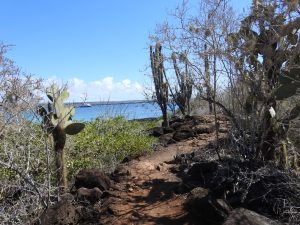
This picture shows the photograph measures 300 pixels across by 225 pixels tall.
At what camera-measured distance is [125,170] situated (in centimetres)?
787

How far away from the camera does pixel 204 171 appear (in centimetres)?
680

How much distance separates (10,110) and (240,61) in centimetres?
324

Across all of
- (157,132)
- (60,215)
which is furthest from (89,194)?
(157,132)

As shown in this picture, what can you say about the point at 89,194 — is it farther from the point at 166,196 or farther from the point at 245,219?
the point at 245,219

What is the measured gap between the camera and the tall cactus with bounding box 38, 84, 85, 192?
274 inches

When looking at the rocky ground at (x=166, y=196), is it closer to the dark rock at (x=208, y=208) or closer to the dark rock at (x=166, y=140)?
the dark rock at (x=208, y=208)

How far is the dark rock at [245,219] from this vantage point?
462cm

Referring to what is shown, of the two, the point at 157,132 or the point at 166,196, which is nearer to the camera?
the point at 166,196

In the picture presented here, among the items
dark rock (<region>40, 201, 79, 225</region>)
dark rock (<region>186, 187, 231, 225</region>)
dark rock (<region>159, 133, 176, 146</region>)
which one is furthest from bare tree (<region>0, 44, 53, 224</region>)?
dark rock (<region>159, 133, 176, 146</region>)

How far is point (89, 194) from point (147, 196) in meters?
0.80

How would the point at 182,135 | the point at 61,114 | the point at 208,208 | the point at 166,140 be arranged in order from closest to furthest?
the point at 208,208, the point at 61,114, the point at 166,140, the point at 182,135

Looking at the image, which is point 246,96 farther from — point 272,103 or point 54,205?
point 54,205

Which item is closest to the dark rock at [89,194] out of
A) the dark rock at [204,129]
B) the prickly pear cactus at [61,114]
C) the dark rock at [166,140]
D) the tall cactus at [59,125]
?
the tall cactus at [59,125]

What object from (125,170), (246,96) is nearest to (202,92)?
(246,96)
